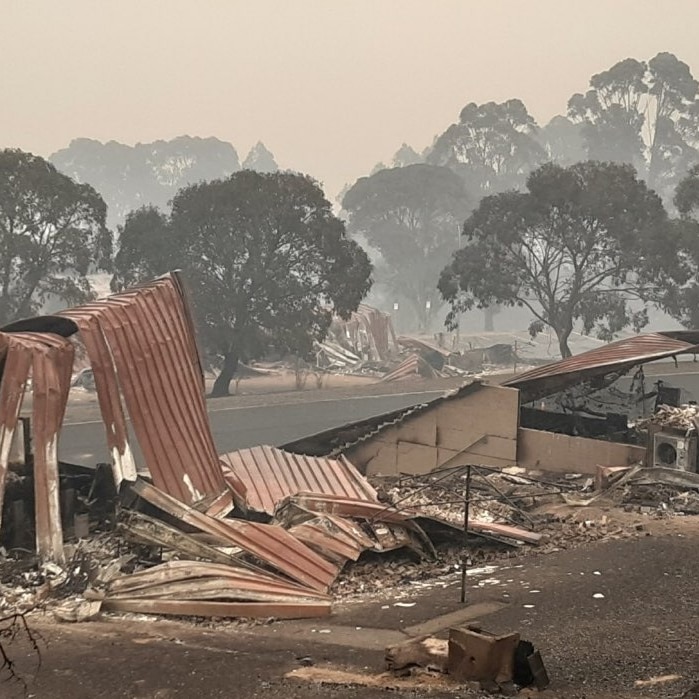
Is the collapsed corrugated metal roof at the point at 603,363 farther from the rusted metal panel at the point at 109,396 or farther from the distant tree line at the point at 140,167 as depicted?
the distant tree line at the point at 140,167

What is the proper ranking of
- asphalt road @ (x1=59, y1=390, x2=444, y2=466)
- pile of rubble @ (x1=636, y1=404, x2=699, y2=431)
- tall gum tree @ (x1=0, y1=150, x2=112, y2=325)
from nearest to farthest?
pile of rubble @ (x1=636, y1=404, x2=699, y2=431)
asphalt road @ (x1=59, y1=390, x2=444, y2=466)
tall gum tree @ (x1=0, y1=150, x2=112, y2=325)

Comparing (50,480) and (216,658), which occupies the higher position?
(50,480)

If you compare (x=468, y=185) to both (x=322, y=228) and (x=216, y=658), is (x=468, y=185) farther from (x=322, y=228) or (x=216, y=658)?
(x=216, y=658)

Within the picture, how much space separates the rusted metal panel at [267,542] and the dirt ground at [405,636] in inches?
19.8

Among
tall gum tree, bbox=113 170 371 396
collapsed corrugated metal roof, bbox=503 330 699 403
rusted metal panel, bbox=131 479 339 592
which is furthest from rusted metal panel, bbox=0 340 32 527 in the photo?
tall gum tree, bbox=113 170 371 396

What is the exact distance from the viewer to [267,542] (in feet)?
26.4

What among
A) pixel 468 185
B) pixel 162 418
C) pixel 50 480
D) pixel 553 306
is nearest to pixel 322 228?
pixel 553 306

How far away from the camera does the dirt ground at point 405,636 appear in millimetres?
5266

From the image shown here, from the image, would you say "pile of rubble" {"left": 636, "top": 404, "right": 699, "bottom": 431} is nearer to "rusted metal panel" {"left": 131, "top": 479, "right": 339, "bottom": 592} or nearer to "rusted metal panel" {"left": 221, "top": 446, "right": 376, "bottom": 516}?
"rusted metal panel" {"left": 221, "top": 446, "right": 376, "bottom": 516}

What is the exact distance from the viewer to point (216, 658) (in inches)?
233

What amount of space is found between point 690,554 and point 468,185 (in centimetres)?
6778

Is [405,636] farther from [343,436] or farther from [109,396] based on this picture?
[343,436]

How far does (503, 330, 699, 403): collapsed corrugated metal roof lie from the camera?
1480cm

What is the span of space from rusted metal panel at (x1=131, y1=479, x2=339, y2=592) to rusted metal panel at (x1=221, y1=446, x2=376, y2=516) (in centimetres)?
220
